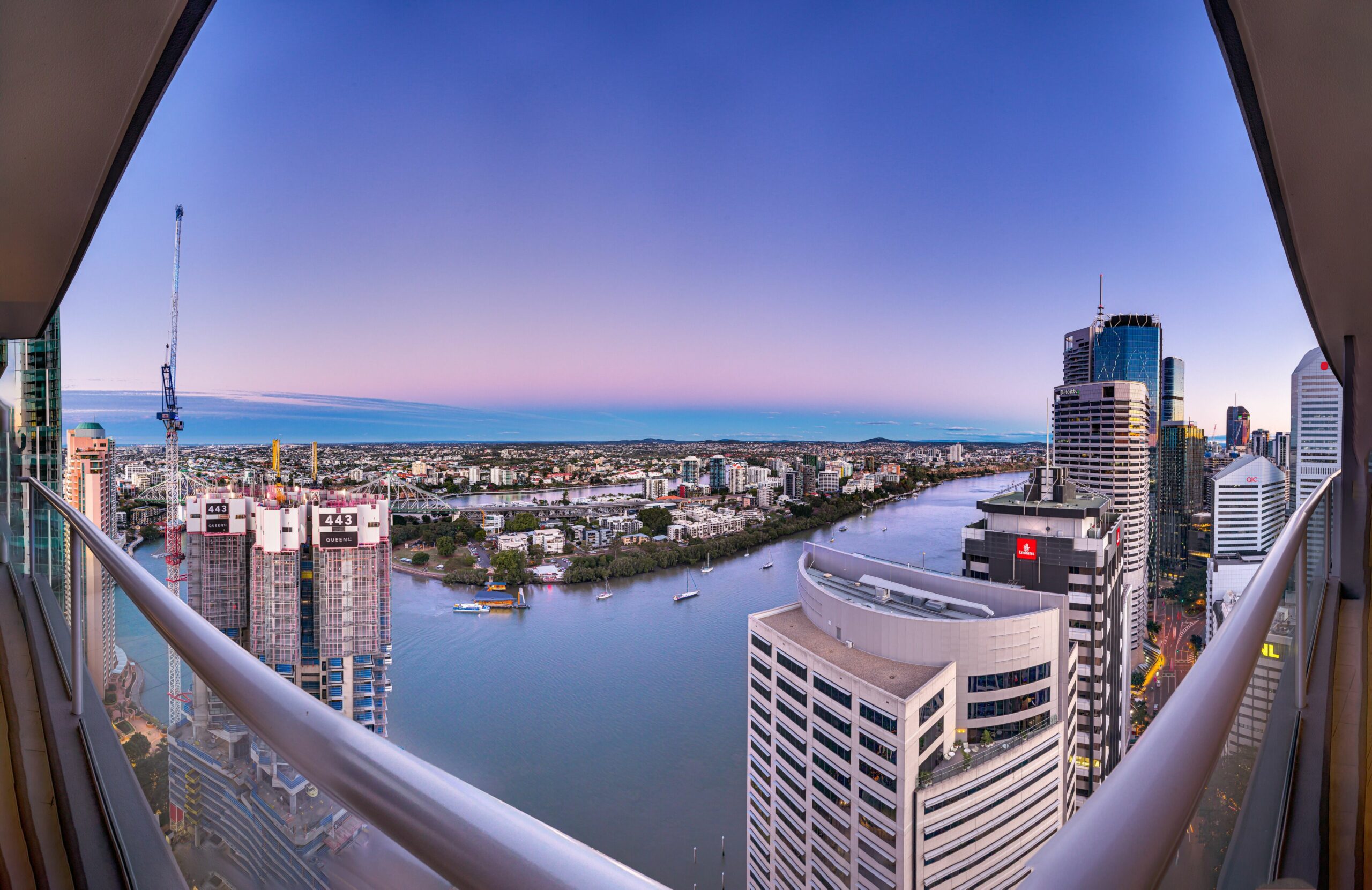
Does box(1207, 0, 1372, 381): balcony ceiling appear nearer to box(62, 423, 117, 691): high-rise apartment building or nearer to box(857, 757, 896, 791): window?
box(62, 423, 117, 691): high-rise apartment building

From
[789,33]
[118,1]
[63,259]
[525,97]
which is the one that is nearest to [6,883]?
[118,1]

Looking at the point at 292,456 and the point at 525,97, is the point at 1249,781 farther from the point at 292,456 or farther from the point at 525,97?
the point at 292,456

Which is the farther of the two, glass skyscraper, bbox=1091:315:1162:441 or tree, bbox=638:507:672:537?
glass skyscraper, bbox=1091:315:1162:441

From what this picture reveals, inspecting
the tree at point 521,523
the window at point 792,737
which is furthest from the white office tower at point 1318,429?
the tree at point 521,523

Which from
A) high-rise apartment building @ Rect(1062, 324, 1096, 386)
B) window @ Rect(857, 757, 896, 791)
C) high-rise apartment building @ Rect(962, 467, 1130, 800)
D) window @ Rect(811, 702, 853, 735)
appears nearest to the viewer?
window @ Rect(857, 757, 896, 791)

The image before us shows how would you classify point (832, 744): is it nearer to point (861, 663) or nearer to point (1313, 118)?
point (861, 663)

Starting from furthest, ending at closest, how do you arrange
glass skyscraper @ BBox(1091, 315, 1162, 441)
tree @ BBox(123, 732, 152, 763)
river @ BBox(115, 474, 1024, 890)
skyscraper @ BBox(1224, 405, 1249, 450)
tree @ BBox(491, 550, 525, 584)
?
1. glass skyscraper @ BBox(1091, 315, 1162, 441)
2. tree @ BBox(491, 550, 525, 584)
3. skyscraper @ BBox(1224, 405, 1249, 450)
4. river @ BBox(115, 474, 1024, 890)
5. tree @ BBox(123, 732, 152, 763)

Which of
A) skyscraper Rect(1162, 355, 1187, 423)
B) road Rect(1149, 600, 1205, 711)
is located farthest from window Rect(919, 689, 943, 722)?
skyscraper Rect(1162, 355, 1187, 423)

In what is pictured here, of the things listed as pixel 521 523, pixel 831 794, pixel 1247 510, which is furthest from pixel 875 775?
pixel 521 523
